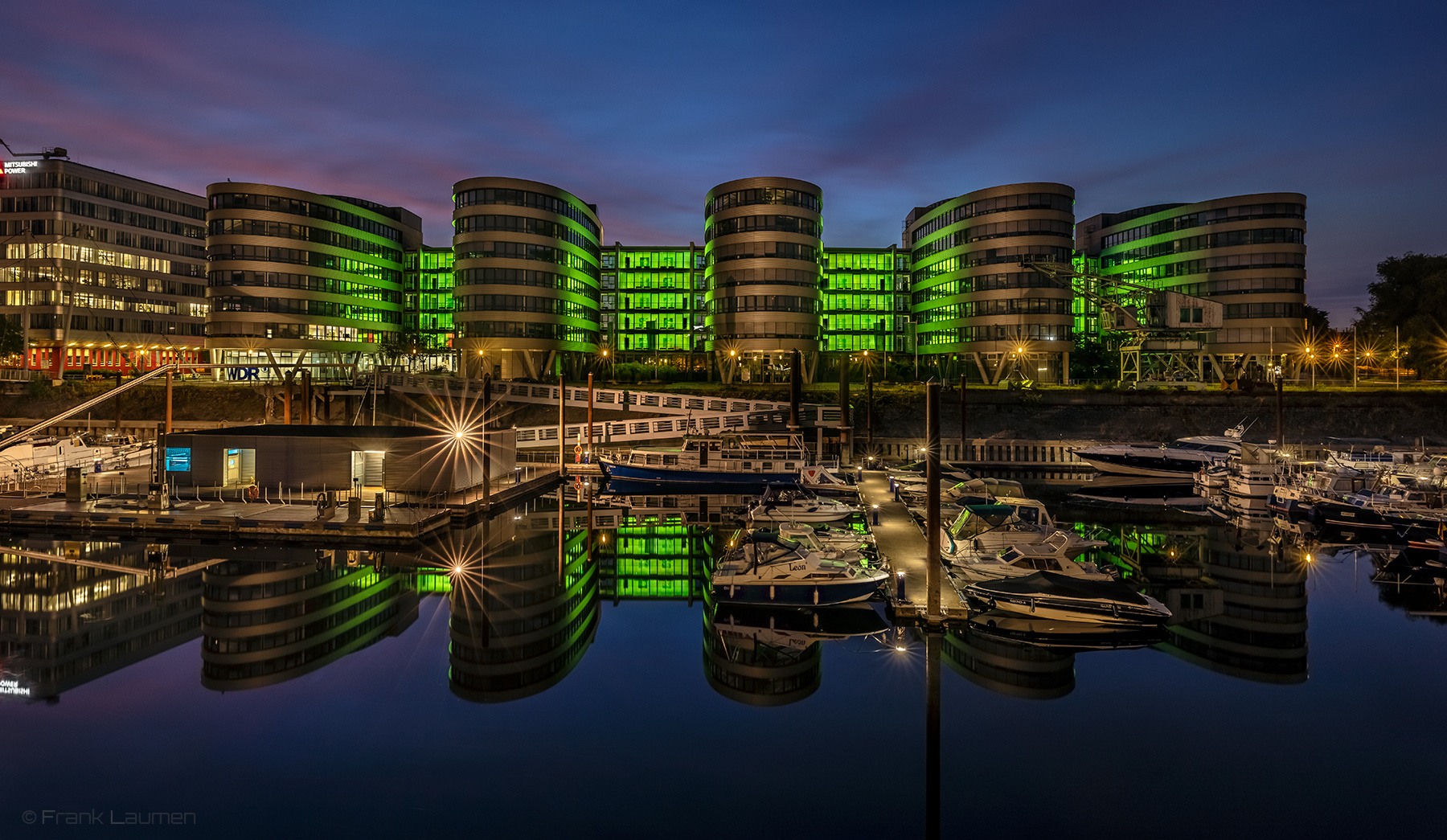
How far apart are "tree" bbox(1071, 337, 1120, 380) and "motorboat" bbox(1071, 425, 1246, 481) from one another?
40.9 metres

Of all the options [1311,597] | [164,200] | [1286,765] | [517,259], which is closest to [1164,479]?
[1311,597]

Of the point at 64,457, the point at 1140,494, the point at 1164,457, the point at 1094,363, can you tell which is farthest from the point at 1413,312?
the point at 64,457

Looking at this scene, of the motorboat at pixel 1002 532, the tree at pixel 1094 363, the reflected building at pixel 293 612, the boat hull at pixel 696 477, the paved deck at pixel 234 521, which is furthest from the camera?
the tree at pixel 1094 363

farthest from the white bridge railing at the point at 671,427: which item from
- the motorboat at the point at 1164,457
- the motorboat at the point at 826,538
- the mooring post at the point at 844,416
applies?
the motorboat at the point at 826,538

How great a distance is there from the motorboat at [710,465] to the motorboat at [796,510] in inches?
451

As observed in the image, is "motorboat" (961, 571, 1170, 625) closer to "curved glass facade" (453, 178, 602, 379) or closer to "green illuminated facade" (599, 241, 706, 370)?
"curved glass facade" (453, 178, 602, 379)

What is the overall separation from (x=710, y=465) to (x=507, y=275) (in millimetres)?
55852

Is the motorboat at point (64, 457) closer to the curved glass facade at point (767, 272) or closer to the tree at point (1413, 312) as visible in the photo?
the curved glass facade at point (767, 272)

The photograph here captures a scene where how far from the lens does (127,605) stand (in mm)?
25969

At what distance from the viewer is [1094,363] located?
104m

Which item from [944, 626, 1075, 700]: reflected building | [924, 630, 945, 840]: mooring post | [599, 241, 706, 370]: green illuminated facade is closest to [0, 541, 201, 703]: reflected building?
[924, 630, 945, 840]: mooring post

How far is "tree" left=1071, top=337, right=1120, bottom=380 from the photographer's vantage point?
10219 cm

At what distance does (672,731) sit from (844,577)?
9.57 meters

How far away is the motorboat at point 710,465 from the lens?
171ft
